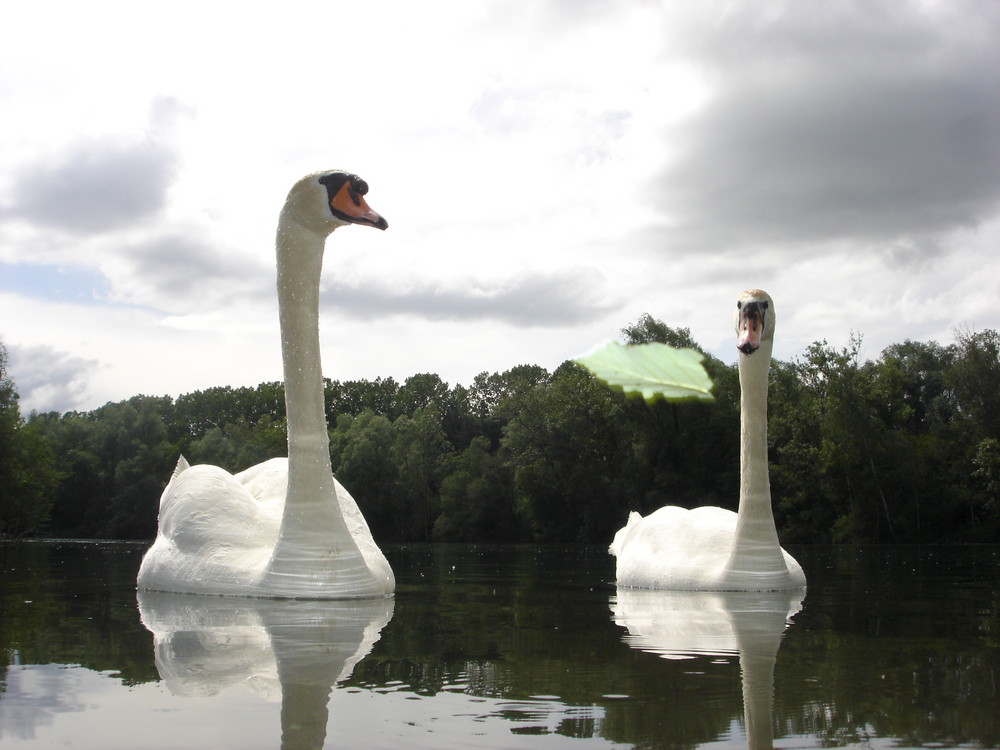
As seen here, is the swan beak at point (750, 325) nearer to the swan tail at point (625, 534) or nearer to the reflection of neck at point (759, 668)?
the reflection of neck at point (759, 668)

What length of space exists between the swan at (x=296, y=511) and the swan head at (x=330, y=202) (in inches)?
0.4

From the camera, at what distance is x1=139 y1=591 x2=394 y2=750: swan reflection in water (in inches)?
182

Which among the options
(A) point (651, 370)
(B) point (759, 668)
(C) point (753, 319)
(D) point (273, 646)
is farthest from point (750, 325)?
(A) point (651, 370)

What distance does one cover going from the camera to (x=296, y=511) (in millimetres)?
9781

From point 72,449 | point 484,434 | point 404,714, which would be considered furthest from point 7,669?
point 72,449

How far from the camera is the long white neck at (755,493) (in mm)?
12328

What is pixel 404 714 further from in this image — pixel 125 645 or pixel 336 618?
pixel 336 618

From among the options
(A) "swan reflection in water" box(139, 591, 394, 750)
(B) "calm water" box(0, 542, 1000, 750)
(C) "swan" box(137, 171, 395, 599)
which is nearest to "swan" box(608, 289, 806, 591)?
(B) "calm water" box(0, 542, 1000, 750)

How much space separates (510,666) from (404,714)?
Result: 4.96ft

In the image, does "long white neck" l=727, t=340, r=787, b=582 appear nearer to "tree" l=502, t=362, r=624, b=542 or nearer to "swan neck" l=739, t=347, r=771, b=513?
"swan neck" l=739, t=347, r=771, b=513

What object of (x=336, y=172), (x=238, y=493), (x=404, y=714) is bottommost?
(x=404, y=714)

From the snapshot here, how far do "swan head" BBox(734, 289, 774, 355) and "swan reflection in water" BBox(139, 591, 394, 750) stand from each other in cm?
472

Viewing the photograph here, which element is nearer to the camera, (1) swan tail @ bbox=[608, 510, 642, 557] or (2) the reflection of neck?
(2) the reflection of neck

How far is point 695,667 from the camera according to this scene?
5.54 metres
